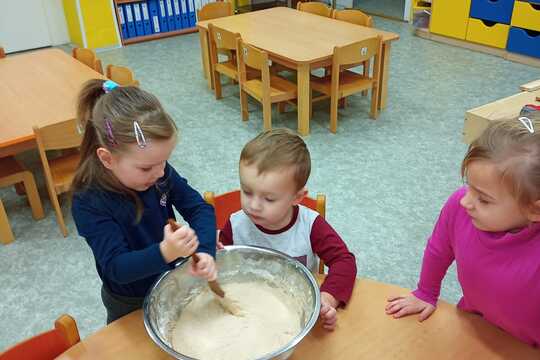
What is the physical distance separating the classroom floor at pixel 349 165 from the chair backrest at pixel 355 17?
58cm

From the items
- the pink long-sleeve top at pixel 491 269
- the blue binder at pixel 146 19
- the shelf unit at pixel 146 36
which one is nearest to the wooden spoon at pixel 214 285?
the pink long-sleeve top at pixel 491 269

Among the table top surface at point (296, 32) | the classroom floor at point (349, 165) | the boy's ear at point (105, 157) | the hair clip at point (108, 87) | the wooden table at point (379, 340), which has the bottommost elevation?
the classroom floor at point (349, 165)

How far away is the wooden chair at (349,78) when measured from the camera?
2.99 metres

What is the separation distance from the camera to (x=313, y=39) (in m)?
3.25

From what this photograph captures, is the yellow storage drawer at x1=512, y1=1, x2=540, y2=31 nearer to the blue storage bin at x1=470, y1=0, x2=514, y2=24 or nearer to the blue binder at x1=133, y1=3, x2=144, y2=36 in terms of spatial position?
the blue storage bin at x1=470, y1=0, x2=514, y2=24

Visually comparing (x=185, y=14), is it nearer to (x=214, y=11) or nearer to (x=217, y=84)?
(x=214, y=11)

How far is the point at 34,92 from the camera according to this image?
8.44 feet

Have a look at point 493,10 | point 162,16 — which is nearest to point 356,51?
point 493,10

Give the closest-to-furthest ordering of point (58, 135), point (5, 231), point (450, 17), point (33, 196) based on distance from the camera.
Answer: point (58, 135)
point (5, 231)
point (33, 196)
point (450, 17)

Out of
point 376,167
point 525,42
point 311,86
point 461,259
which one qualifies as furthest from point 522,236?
point 525,42

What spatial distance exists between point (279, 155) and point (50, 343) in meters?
0.59

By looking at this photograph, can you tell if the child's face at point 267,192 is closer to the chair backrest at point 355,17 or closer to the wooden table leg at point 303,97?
the wooden table leg at point 303,97

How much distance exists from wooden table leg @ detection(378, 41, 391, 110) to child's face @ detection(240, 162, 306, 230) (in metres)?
2.47

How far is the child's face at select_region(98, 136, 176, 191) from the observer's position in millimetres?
1002
